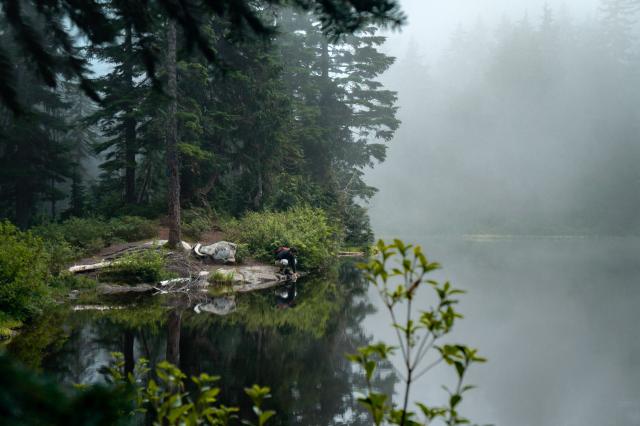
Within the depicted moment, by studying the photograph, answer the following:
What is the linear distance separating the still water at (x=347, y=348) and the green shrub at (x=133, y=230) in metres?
7.94

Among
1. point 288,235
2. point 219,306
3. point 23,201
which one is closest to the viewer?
point 219,306

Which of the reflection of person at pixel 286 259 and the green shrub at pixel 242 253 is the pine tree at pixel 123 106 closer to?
the green shrub at pixel 242 253

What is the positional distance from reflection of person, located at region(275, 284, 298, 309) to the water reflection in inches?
3.0

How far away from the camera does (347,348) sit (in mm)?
8555

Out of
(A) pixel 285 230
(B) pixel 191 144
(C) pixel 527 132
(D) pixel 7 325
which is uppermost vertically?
(C) pixel 527 132

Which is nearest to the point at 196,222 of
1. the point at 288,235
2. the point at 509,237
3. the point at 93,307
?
the point at 288,235

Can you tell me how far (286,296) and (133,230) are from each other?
907 cm

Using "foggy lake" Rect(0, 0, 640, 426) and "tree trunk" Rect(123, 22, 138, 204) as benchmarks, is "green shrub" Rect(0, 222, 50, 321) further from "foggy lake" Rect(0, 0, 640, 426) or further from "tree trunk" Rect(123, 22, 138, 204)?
"tree trunk" Rect(123, 22, 138, 204)

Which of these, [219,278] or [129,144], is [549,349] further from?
[129,144]

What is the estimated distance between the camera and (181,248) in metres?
18.1

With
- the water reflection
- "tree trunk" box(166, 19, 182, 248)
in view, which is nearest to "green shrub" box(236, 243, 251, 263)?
"tree trunk" box(166, 19, 182, 248)

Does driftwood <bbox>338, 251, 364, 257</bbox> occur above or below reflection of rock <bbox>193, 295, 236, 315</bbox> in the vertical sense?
above

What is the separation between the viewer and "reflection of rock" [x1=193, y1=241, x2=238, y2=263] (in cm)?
1788

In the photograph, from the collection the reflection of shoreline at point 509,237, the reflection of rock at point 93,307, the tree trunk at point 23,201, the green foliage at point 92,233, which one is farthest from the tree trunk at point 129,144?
the reflection of shoreline at point 509,237
